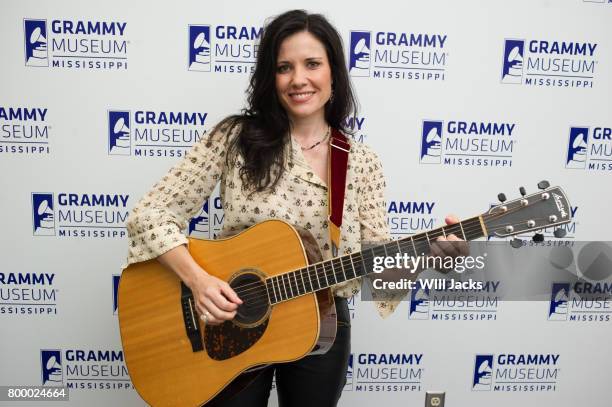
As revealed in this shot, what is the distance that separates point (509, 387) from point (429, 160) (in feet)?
3.54

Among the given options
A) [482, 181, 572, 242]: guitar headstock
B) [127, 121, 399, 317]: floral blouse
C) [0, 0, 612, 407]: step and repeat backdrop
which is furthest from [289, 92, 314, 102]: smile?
[0, 0, 612, 407]: step and repeat backdrop

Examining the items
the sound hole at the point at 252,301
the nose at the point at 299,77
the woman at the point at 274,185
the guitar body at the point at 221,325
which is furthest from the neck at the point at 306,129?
the sound hole at the point at 252,301

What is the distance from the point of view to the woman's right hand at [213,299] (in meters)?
1.11

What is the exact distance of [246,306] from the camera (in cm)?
115

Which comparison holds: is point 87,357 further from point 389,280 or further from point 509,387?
point 509,387

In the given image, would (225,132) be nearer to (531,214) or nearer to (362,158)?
(362,158)

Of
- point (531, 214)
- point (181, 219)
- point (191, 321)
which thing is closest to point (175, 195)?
point (181, 219)

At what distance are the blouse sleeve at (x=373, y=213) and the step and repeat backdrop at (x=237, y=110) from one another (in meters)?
0.56

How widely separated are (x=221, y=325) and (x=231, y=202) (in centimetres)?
31

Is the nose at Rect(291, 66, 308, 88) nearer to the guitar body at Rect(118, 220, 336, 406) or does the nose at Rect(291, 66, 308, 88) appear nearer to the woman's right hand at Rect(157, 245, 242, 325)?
the guitar body at Rect(118, 220, 336, 406)

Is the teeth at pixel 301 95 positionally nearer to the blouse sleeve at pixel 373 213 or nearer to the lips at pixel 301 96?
the lips at pixel 301 96

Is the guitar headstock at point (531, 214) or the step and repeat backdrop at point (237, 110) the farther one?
the step and repeat backdrop at point (237, 110)

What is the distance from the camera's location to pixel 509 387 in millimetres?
2018

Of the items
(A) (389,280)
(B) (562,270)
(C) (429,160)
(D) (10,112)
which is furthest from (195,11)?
(B) (562,270)
